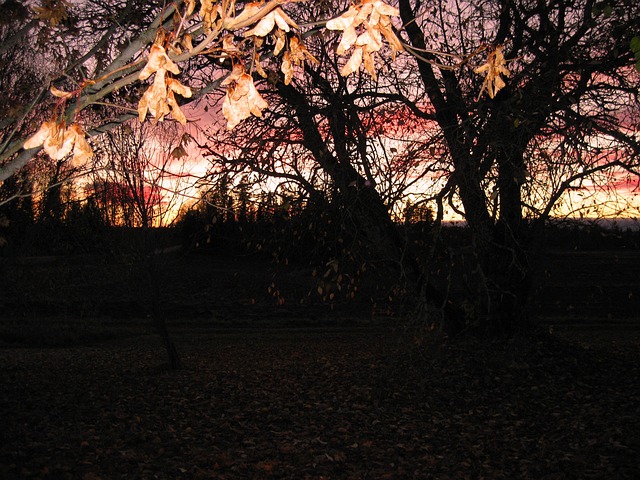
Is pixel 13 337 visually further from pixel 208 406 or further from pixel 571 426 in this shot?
pixel 571 426

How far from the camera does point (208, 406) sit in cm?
746

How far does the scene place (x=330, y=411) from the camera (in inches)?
283

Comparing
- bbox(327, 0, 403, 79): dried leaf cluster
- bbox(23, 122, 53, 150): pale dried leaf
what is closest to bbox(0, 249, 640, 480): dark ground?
bbox(23, 122, 53, 150): pale dried leaf

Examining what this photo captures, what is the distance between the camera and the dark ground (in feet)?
17.7

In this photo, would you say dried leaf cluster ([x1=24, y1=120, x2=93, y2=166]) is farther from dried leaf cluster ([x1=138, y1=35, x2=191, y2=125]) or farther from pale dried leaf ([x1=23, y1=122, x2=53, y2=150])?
dried leaf cluster ([x1=138, y1=35, x2=191, y2=125])

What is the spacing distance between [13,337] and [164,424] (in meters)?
10.9

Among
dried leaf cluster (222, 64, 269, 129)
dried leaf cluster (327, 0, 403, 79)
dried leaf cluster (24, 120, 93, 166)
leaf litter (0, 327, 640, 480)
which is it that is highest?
dried leaf cluster (327, 0, 403, 79)

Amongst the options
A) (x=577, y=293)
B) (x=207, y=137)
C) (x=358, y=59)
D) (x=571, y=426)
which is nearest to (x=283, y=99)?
(x=207, y=137)

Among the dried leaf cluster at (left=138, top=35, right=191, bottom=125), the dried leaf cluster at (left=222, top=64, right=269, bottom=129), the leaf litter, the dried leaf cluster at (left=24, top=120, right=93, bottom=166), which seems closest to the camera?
the dried leaf cluster at (left=138, top=35, right=191, bottom=125)

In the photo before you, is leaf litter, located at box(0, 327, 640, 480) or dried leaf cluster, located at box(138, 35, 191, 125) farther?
leaf litter, located at box(0, 327, 640, 480)

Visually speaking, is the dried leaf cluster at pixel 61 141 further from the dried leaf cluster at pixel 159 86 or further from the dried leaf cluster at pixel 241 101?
the dried leaf cluster at pixel 241 101

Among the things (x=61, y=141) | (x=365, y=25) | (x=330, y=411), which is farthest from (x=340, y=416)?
(x=365, y=25)

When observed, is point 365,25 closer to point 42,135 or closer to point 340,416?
point 42,135

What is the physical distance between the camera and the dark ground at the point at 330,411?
5398 mm
